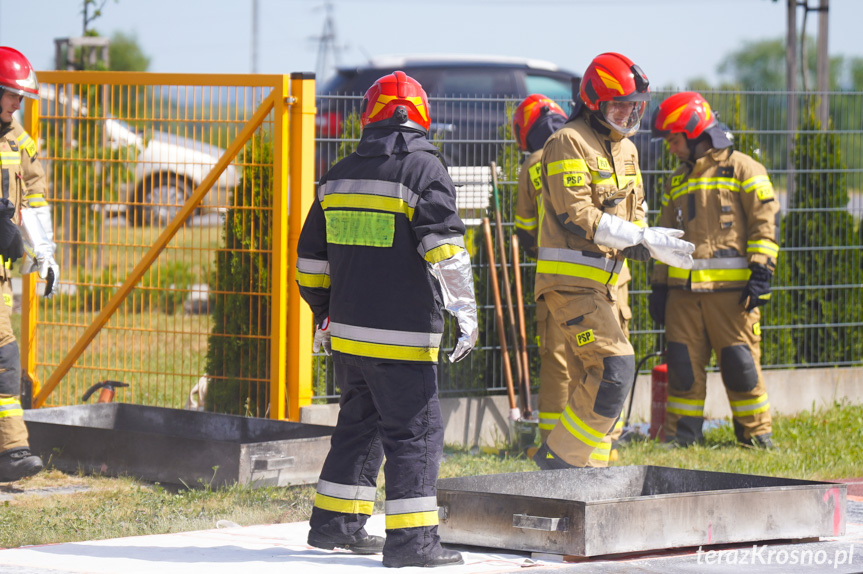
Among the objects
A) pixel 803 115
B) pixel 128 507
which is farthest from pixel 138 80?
pixel 803 115

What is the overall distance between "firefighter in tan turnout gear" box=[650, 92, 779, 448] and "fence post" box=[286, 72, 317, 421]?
7.71 ft

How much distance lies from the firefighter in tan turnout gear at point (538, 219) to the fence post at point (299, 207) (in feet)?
4.46

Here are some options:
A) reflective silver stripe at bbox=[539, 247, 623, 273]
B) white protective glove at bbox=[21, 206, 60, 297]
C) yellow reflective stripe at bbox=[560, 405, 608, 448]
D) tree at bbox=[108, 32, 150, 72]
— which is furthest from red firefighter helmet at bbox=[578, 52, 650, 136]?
tree at bbox=[108, 32, 150, 72]

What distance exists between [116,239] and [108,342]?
0.69 metres

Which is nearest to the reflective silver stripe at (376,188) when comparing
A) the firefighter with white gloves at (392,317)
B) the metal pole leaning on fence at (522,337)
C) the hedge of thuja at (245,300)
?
the firefighter with white gloves at (392,317)

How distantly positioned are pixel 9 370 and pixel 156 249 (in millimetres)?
1402

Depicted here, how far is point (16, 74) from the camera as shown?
6383 millimetres

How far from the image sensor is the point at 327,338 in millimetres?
5098

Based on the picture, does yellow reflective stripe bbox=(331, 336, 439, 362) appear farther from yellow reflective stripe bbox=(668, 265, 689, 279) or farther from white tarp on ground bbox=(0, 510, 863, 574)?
yellow reflective stripe bbox=(668, 265, 689, 279)

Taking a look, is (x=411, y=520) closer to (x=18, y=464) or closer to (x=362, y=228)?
(x=362, y=228)

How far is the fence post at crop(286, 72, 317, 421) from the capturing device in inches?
285

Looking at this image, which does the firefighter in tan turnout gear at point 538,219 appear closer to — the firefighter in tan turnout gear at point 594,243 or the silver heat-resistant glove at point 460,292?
the firefighter in tan turnout gear at point 594,243

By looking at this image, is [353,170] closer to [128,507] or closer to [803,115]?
[128,507]

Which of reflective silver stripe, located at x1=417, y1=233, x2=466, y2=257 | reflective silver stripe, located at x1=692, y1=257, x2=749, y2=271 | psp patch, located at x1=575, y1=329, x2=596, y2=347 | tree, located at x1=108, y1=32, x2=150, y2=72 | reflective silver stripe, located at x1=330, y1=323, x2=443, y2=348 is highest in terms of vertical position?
tree, located at x1=108, y1=32, x2=150, y2=72
